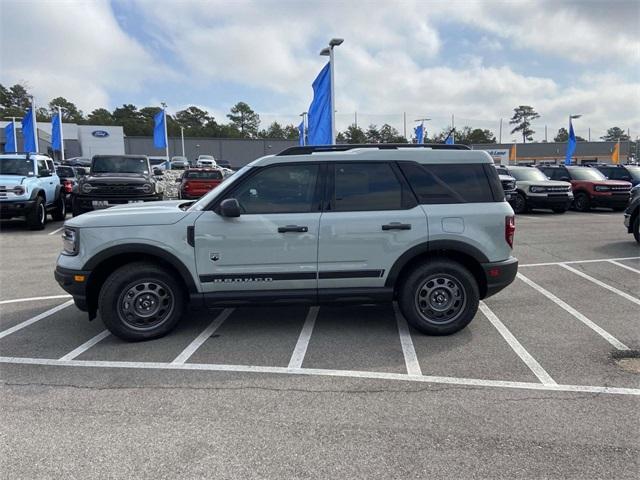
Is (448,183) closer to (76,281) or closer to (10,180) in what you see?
(76,281)

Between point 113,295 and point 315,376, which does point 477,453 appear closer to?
point 315,376

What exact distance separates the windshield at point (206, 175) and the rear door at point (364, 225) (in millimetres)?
14651

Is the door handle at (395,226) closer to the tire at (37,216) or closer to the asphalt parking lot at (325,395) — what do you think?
the asphalt parking lot at (325,395)

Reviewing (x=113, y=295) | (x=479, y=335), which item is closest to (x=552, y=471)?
(x=479, y=335)

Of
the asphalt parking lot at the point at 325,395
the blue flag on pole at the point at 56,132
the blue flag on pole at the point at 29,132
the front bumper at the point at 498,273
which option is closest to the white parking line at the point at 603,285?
the asphalt parking lot at the point at 325,395

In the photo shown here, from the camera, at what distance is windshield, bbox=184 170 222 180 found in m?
18.6

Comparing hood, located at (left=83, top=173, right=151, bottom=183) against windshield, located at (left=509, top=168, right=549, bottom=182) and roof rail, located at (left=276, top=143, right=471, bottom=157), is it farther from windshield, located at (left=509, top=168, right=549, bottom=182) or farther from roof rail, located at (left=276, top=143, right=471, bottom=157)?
windshield, located at (left=509, top=168, right=549, bottom=182)

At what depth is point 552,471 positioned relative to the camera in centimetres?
268

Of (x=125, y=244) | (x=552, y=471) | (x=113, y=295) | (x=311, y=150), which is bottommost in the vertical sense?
(x=552, y=471)

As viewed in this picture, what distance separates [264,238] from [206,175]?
14.9 metres

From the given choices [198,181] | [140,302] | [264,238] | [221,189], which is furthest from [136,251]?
[198,181]

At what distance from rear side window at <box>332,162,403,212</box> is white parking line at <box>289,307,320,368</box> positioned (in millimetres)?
1375

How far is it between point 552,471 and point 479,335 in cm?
227

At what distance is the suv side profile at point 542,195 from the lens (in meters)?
16.3
